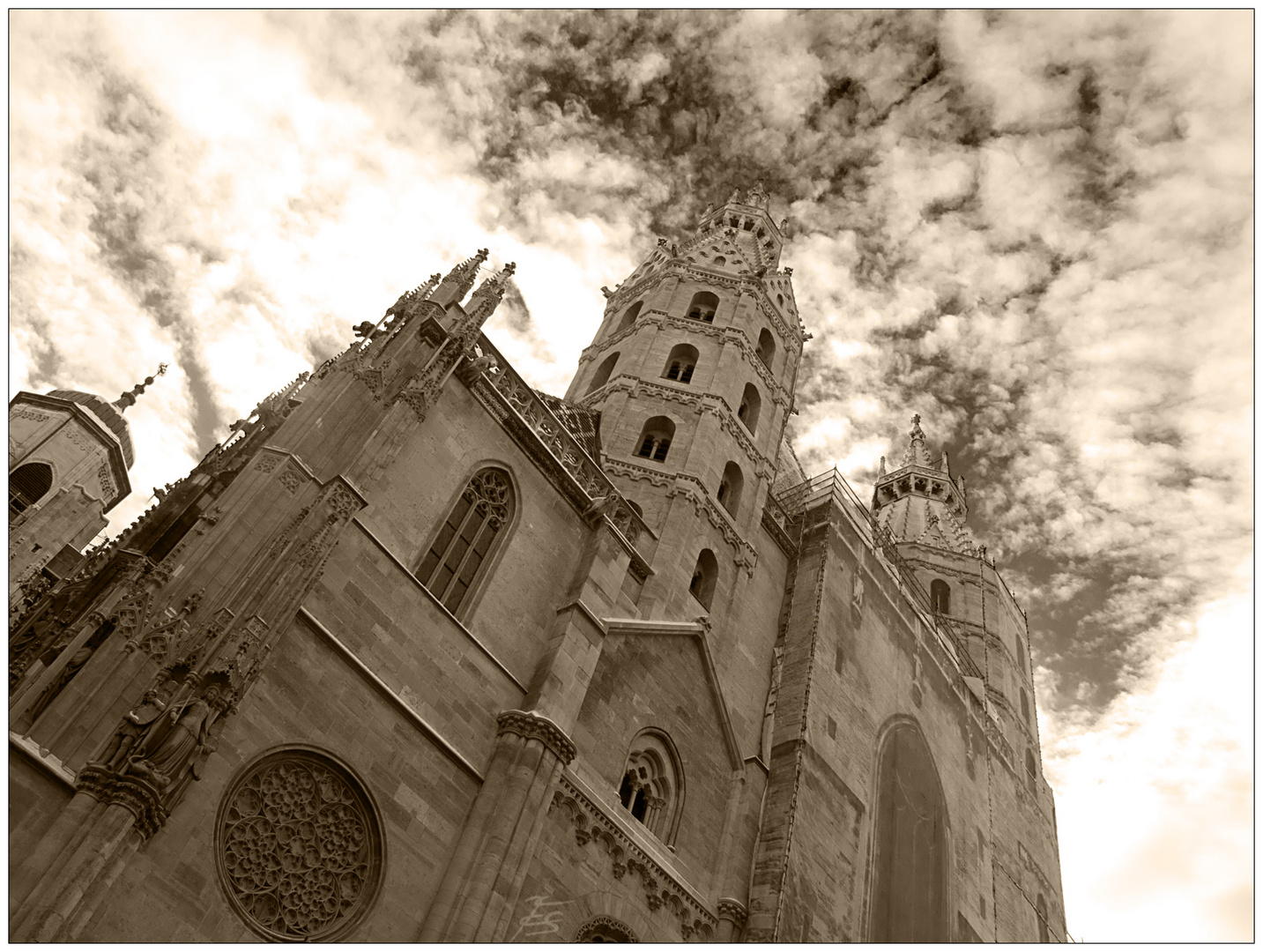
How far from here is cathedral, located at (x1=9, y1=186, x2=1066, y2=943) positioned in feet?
31.5

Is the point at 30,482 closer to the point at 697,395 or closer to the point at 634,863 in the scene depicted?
the point at 697,395

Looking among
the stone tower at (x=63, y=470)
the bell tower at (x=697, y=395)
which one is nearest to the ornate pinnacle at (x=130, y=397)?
the stone tower at (x=63, y=470)

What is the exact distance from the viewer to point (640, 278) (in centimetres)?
2784

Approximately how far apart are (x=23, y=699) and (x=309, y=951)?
3763 millimetres

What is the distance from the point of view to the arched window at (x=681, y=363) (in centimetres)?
2394

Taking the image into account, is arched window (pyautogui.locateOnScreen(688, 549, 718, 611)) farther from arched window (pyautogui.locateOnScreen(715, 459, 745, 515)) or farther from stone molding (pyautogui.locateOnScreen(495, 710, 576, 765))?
stone molding (pyautogui.locateOnScreen(495, 710, 576, 765))

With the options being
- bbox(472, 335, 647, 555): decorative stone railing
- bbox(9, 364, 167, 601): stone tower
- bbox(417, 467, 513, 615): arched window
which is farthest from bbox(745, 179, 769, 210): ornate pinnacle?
bbox(9, 364, 167, 601): stone tower

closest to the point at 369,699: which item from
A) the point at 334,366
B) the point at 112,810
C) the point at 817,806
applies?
the point at 112,810

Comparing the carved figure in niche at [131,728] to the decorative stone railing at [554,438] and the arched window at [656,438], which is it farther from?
the arched window at [656,438]

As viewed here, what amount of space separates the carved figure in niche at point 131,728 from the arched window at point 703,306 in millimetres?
18675

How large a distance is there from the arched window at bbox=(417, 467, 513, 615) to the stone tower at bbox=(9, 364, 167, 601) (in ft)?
56.8

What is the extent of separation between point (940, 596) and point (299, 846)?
105 feet

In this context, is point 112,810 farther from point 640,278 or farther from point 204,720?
point 640,278

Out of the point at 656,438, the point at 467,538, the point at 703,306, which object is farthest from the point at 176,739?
the point at 703,306
